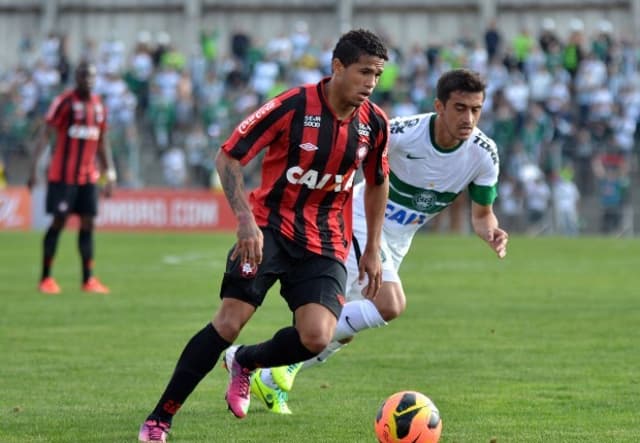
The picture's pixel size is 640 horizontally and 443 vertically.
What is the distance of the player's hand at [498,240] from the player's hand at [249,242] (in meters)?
2.13

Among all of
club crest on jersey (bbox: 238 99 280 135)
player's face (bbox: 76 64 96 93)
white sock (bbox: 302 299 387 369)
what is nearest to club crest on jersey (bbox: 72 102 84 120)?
player's face (bbox: 76 64 96 93)

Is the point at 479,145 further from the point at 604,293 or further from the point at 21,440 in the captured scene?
the point at 604,293

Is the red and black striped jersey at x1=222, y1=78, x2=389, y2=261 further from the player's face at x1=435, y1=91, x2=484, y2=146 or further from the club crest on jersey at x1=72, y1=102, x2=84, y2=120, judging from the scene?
the club crest on jersey at x1=72, y1=102, x2=84, y2=120

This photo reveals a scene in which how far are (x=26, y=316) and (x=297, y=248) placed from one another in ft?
21.7

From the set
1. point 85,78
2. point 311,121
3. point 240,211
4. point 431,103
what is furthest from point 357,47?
point 431,103

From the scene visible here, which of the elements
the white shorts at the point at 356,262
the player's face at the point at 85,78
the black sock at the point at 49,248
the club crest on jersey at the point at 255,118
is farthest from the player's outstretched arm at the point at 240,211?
the black sock at the point at 49,248

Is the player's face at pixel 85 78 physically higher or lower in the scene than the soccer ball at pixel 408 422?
higher

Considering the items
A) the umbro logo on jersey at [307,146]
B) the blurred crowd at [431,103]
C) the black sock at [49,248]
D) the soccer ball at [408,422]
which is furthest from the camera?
the blurred crowd at [431,103]

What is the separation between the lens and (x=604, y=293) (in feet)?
53.2

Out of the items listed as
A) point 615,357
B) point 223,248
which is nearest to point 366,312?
point 615,357

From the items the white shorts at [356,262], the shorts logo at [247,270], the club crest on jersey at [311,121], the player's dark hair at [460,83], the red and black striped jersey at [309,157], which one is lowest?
the white shorts at [356,262]

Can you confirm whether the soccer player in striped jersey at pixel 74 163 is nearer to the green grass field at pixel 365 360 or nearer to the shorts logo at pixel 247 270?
the green grass field at pixel 365 360

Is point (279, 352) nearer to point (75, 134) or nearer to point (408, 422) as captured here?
point (408, 422)

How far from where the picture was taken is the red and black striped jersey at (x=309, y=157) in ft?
23.3
